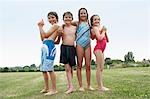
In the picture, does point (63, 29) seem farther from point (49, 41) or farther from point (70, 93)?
point (70, 93)

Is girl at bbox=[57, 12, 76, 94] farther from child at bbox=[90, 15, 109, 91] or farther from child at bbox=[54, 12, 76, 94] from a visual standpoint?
child at bbox=[90, 15, 109, 91]

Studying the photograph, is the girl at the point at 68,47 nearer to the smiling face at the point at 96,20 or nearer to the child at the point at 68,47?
the child at the point at 68,47

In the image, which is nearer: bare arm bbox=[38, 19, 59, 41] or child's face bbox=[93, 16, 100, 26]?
bare arm bbox=[38, 19, 59, 41]

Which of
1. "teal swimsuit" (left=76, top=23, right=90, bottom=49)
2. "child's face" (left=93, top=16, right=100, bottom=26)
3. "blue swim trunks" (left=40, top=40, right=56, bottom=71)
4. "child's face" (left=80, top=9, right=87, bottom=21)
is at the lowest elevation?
"blue swim trunks" (left=40, top=40, right=56, bottom=71)

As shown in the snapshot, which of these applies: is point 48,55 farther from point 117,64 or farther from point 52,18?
point 117,64

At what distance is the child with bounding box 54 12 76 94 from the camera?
11.2 meters

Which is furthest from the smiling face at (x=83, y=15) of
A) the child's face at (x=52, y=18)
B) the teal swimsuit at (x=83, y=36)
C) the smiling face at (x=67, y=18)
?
the child's face at (x=52, y=18)

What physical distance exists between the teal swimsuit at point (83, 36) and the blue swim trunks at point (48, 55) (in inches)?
27.1

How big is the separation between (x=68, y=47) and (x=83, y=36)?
493 mm

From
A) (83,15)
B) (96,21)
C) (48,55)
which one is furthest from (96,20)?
(48,55)

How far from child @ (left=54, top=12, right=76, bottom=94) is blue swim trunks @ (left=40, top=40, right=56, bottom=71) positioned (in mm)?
247

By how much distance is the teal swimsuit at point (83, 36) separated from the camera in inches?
442

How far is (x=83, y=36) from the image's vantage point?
37.0ft

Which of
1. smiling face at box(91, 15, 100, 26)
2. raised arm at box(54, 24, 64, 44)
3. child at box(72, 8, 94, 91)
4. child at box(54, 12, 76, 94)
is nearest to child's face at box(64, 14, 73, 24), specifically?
child at box(54, 12, 76, 94)
